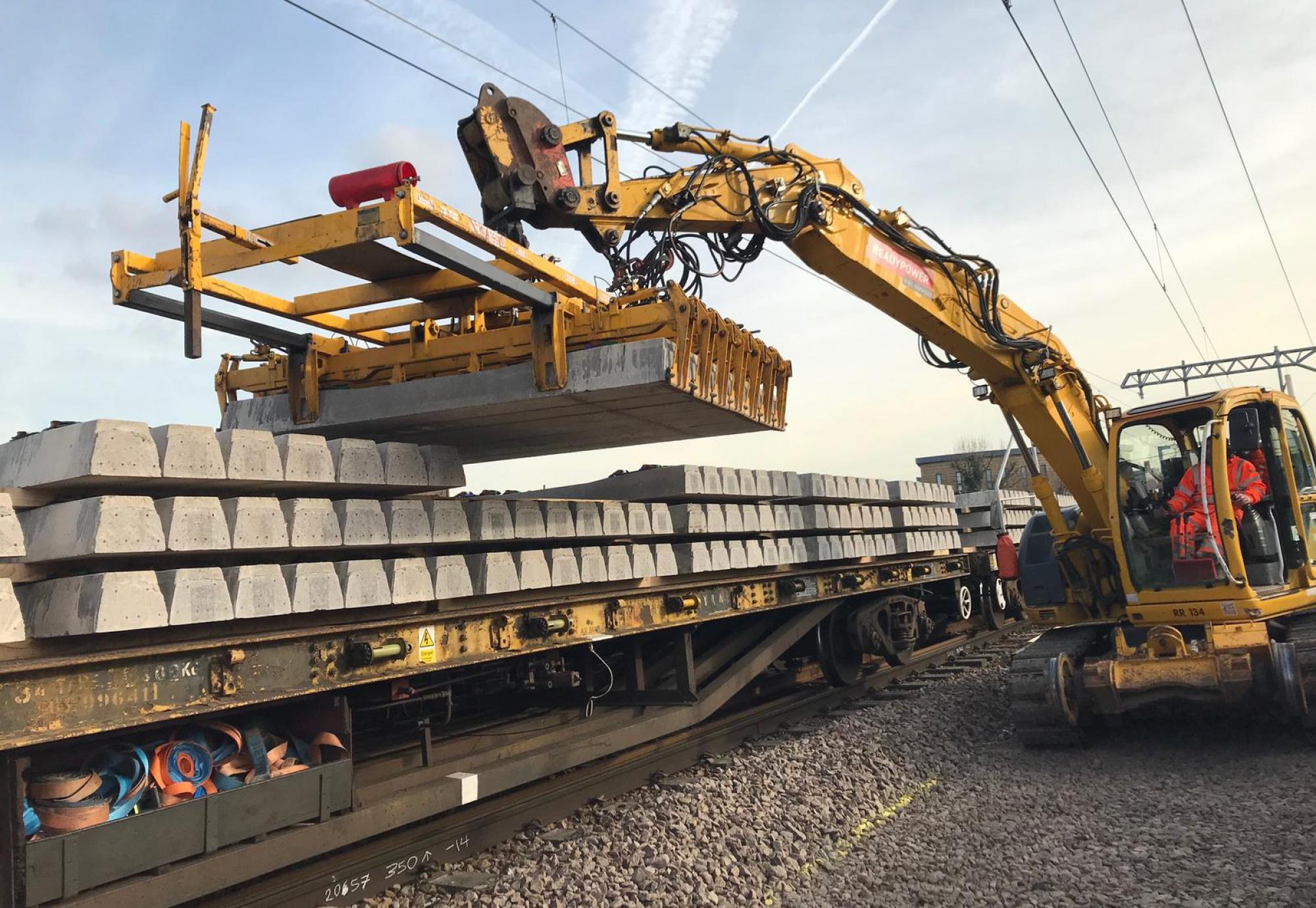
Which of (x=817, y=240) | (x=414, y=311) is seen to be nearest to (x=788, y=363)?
(x=817, y=240)

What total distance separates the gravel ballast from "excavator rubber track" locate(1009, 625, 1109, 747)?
0.15m

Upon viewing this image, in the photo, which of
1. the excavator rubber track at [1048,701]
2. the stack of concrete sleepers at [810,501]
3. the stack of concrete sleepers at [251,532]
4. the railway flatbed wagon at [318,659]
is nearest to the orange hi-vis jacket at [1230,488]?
the excavator rubber track at [1048,701]

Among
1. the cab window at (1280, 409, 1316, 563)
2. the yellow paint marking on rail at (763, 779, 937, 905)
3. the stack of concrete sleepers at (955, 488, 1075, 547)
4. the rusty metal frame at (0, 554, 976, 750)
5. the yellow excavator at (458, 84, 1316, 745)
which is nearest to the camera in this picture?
the rusty metal frame at (0, 554, 976, 750)

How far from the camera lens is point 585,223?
253 inches

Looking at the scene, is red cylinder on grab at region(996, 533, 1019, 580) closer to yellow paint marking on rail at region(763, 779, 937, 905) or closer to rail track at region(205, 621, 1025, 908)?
rail track at region(205, 621, 1025, 908)

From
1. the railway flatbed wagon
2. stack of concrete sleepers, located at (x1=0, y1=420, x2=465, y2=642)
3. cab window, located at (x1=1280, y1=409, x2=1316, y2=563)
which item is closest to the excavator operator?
cab window, located at (x1=1280, y1=409, x2=1316, y2=563)

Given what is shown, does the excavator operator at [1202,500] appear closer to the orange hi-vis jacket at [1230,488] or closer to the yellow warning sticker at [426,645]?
the orange hi-vis jacket at [1230,488]

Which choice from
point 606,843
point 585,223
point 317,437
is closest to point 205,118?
point 317,437

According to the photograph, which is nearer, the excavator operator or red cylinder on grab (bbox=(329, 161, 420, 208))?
red cylinder on grab (bbox=(329, 161, 420, 208))

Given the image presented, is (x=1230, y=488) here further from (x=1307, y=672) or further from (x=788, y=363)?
(x=788, y=363)

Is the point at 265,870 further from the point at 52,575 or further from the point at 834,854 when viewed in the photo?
the point at 834,854

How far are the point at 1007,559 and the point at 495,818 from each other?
21.6ft

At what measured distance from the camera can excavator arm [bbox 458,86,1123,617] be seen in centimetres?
587

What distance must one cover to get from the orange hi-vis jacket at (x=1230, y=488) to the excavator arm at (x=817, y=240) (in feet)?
2.52
